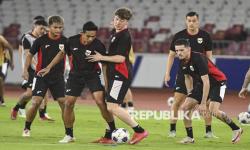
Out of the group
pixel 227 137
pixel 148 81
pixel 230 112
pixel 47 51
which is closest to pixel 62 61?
pixel 47 51

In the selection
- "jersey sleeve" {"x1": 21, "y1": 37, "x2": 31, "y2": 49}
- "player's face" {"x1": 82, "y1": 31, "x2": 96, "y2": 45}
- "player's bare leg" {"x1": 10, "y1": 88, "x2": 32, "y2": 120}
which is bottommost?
"player's bare leg" {"x1": 10, "y1": 88, "x2": 32, "y2": 120}

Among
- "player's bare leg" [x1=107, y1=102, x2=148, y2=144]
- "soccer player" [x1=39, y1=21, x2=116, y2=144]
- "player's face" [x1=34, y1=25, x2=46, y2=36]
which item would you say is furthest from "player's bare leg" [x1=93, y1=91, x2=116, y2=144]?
"player's face" [x1=34, y1=25, x2=46, y2=36]

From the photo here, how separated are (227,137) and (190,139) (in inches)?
61.1

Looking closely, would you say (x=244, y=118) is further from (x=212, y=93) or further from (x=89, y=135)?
(x=89, y=135)

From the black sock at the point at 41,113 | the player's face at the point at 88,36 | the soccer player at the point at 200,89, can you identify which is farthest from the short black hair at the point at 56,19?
the black sock at the point at 41,113

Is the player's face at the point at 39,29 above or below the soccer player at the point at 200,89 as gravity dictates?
above

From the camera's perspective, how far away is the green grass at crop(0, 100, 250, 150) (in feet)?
41.3

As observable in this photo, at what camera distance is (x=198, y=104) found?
1377cm

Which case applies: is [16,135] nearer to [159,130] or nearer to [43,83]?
[43,83]

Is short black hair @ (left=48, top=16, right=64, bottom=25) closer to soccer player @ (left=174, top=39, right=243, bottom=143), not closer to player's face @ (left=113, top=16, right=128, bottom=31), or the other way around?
A: player's face @ (left=113, top=16, right=128, bottom=31)

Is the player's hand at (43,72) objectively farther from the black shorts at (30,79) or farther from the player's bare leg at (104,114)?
the black shorts at (30,79)

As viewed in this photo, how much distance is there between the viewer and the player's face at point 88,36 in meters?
12.9

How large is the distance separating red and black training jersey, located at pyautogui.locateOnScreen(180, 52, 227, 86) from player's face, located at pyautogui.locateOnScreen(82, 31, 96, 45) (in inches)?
67.2

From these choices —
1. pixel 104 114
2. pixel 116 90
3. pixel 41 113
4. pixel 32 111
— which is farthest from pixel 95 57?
pixel 41 113
